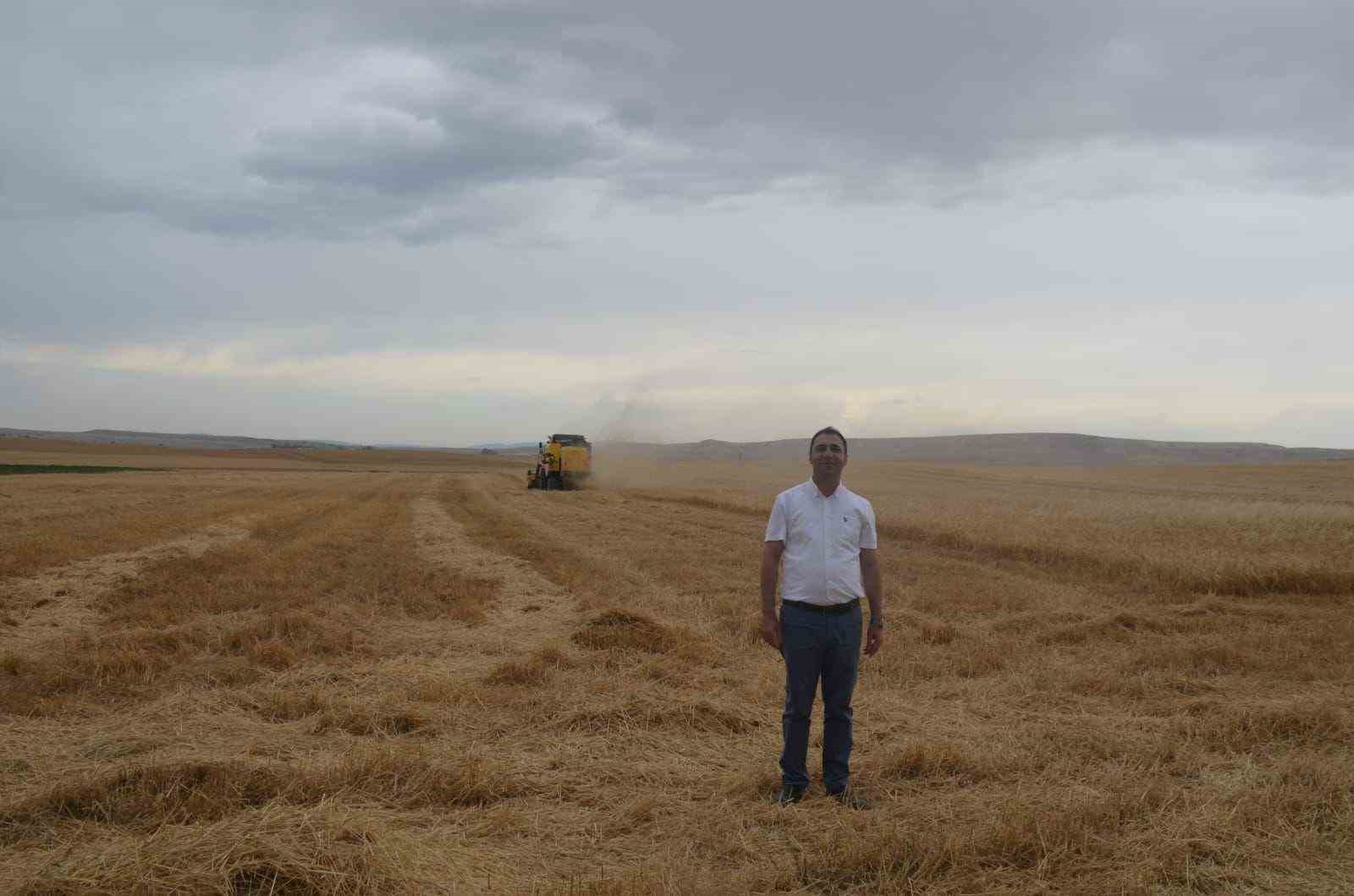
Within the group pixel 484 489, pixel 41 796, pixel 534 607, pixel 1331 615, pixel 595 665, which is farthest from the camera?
pixel 484 489

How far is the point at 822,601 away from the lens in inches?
226

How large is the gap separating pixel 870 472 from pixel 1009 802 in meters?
59.2

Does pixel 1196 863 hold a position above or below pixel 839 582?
below

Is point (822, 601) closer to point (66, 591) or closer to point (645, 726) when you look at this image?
point (645, 726)

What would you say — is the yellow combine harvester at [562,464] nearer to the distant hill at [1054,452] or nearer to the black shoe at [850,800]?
the black shoe at [850,800]

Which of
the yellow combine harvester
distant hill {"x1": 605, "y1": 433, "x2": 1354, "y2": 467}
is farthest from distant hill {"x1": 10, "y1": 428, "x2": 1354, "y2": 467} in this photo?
the yellow combine harvester

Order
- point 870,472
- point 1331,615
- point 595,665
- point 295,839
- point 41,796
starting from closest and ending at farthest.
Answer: point 295,839
point 41,796
point 595,665
point 1331,615
point 870,472

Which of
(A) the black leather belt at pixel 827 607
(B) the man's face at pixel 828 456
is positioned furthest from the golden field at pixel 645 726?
(B) the man's face at pixel 828 456

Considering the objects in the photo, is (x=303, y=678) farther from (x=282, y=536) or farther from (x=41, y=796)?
(x=282, y=536)

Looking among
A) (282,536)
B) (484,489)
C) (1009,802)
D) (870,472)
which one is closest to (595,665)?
(1009,802)

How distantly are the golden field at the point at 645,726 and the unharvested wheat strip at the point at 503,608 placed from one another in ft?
0.29

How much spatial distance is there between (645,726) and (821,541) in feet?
8.18

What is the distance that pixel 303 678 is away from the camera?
8.82 meters

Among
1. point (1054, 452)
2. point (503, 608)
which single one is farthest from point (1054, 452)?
point (503, 608)
